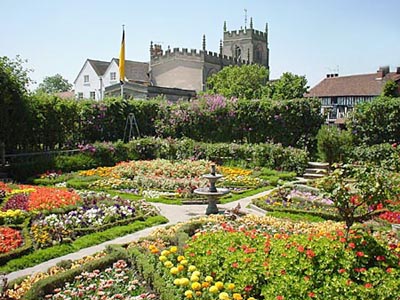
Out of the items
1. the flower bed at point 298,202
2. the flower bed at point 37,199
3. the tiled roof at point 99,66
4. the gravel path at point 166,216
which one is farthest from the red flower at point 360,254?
the tiled roof at point 99,66

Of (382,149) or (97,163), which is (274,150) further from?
(97,163)

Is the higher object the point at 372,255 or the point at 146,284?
the point at 372,255

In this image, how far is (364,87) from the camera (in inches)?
1779

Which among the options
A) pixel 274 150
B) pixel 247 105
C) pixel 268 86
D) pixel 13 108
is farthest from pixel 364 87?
pixel 13 108

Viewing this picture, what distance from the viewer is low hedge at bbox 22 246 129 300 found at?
241 inches

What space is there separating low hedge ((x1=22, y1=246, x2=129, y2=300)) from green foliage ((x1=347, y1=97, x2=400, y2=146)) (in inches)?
633

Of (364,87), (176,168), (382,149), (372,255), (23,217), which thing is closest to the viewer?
(372,255)

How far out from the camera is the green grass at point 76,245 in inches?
306

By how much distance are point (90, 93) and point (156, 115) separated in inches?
1170

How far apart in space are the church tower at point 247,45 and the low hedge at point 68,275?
207ft

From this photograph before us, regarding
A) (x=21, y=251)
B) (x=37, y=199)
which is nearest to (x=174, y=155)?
(x=37, y=199)

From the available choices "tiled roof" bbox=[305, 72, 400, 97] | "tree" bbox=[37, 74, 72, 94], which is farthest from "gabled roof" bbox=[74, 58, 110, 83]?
"tree" bbox=[37, 74, 72, 94]

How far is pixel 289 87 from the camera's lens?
45344mm

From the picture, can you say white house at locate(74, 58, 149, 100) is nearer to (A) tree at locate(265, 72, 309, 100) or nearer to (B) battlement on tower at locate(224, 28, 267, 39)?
(A) tree at locate(265, 72, 309, 100)
